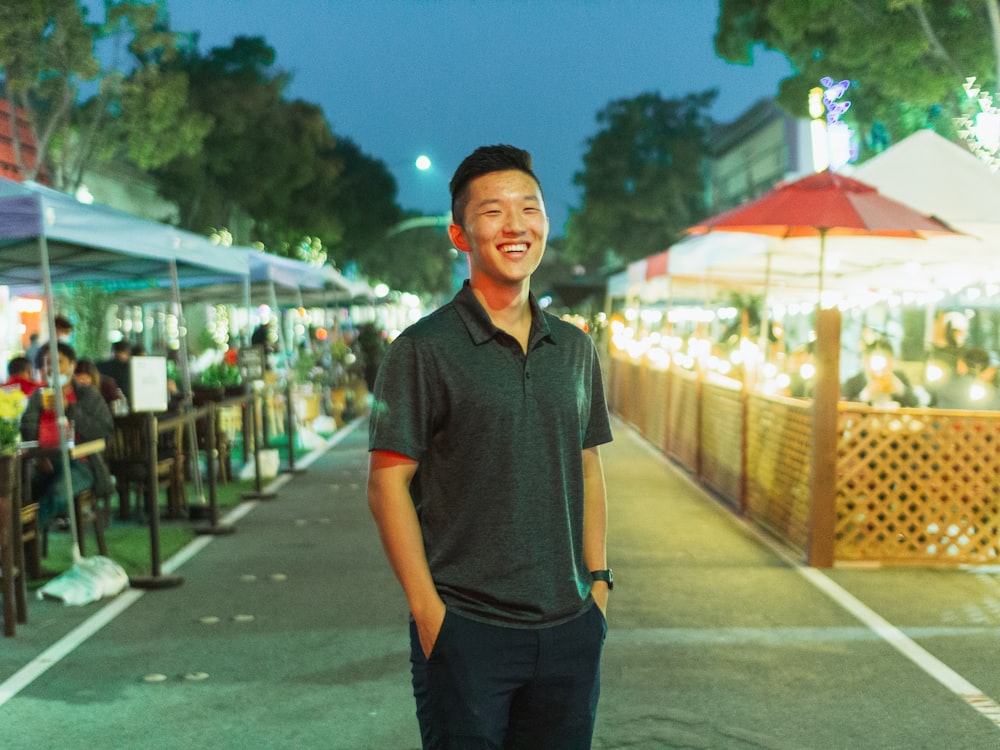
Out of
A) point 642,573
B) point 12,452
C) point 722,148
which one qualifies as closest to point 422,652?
point 12,452

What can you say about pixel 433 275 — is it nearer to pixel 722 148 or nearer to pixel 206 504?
pixel 722 148

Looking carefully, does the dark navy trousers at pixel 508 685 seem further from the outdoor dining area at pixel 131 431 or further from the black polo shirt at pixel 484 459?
the outdoor dining area at pixel 131 431

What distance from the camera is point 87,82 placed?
21.9 metres

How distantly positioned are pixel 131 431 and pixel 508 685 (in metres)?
9.39

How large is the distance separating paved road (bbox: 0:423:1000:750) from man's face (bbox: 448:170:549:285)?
9.46ft

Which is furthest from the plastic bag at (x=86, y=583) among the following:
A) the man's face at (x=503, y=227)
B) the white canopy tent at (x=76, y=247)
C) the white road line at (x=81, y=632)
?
the man's face at (x=503, y=227)

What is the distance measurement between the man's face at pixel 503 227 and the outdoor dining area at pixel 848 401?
640 centimetres

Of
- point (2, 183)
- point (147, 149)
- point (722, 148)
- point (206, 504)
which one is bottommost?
point (206, 504)

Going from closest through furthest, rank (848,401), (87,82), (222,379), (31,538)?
(31,538), (848,401), (222,379), (87,82)

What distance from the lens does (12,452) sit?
7.39 m

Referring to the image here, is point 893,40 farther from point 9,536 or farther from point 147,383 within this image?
point 9,536

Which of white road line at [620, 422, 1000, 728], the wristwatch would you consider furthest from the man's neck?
white road line at [620, 422, 1000, 728]

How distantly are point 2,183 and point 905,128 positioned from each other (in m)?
22.8

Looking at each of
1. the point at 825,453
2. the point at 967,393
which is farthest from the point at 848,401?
the point at 825,453
